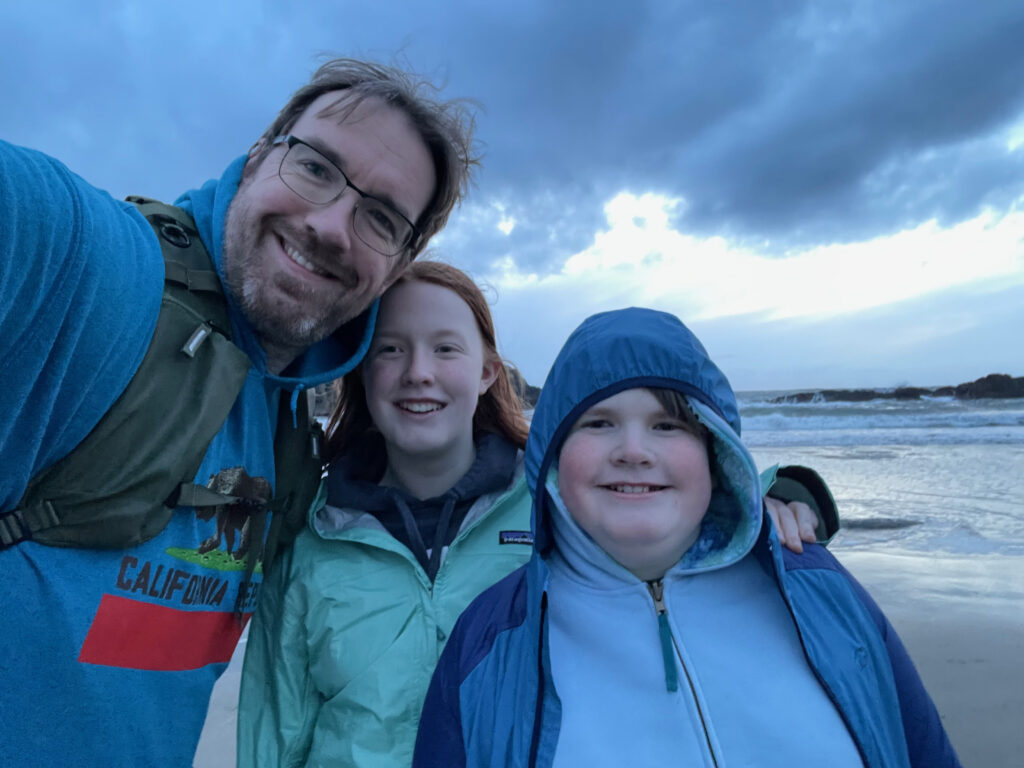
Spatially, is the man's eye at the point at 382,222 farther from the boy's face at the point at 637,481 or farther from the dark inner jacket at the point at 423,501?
the boy's face at the point at 637,481

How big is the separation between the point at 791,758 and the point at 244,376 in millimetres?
1841

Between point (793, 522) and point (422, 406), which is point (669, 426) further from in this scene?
point (422, 406)

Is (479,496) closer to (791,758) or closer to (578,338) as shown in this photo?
(578,338)

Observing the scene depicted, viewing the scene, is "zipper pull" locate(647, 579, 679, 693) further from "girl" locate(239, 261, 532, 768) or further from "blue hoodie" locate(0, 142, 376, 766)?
"blue hoodie" locate(0, 142, 376, 766)

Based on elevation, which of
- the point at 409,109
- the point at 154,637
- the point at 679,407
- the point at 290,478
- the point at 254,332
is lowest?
the point at 154,637

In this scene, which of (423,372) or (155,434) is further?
(423,372)

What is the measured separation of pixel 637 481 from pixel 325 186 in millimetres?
1576

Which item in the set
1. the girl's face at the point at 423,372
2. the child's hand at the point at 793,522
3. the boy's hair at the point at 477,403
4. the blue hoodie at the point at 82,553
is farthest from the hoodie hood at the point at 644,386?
the blue hoodie at the point at 82,553

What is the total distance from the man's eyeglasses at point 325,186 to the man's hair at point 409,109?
19cm

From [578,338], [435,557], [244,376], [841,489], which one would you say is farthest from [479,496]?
[841,489]

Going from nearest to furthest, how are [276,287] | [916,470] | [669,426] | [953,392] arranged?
[669,426], [276,287], [916,470], [953,392]

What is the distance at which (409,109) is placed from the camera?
7.79 feet

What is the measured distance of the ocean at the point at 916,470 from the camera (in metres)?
6.64

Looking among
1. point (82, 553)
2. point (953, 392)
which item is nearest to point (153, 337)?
point (82, 553)
